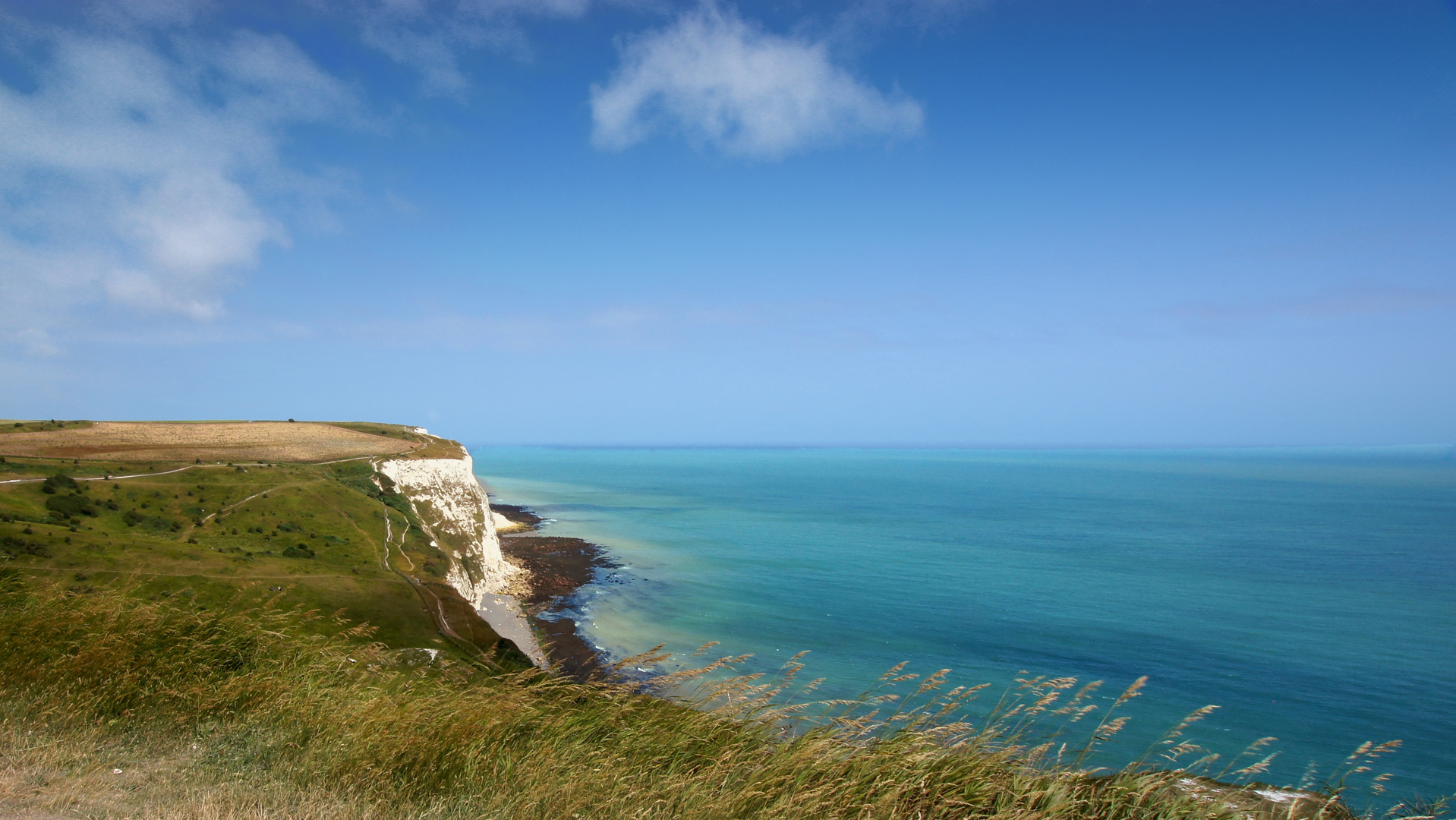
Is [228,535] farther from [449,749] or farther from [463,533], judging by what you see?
[449,749]

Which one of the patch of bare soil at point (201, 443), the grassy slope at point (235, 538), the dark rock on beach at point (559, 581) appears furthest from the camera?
the patch of bare soil at point (201, 443)

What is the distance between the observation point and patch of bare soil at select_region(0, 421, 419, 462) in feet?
182

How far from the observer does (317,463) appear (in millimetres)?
61688

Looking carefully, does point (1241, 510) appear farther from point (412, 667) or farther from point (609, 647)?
point (412, 667)

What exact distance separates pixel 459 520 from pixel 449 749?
58.0 metres

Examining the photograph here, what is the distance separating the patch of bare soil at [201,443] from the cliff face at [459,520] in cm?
787

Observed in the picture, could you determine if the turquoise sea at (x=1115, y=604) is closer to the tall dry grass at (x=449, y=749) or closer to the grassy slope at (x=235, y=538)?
the grassy slope at (x=235, y=538)

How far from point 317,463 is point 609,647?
3999cm

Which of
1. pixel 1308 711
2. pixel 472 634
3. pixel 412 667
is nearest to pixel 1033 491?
pixel 1308 711

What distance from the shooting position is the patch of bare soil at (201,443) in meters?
55.6

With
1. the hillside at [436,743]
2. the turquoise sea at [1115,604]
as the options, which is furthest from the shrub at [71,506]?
the hillside at [436,743]

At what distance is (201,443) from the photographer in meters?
65.1

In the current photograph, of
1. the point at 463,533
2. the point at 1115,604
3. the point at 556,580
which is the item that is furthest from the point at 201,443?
the point at 1115,604

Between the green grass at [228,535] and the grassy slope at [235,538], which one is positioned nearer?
the green grass at [228,535]
